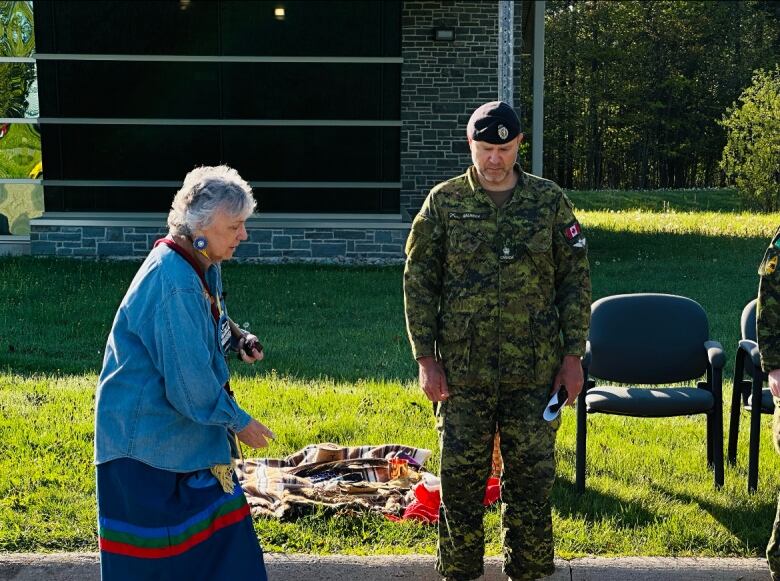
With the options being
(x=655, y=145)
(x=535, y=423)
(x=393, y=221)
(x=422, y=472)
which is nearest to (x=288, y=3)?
(x=393, y=221)

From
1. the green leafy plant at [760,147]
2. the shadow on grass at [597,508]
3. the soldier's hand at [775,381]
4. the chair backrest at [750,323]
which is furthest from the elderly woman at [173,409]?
the green leafy plant at [760,147]

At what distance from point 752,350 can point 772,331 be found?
1692 millimetres

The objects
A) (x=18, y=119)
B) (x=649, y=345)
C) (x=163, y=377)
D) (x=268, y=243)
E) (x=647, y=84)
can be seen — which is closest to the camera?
(x=163, y=377)

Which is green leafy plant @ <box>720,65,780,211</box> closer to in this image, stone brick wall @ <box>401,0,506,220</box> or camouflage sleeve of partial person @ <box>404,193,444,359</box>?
stone brick wall @ <box>401,0,506,220</box>

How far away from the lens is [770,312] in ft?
13.8

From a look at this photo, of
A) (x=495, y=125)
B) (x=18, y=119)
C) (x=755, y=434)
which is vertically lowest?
(x=755, y=434)

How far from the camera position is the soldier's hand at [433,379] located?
14.3 ft

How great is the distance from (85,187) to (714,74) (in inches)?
1193

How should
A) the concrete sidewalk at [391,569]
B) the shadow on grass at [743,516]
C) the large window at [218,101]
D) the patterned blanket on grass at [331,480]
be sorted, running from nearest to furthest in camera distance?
1. the concrete sidewalk at [391,569]
2. the shadow on grass at [743,516]
3. the patterned blanket on grass at [331,480]
4. the large window at [218,101]

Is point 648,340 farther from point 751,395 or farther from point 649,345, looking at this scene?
point 751,395

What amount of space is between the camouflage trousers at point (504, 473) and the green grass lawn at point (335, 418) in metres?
0.47

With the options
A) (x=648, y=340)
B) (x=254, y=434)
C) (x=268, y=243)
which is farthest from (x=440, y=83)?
(x=254, y=434)

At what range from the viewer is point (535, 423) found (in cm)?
436

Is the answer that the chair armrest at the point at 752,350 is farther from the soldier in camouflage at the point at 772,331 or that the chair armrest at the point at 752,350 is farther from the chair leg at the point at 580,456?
the soldier in camouflage at the point at 772,331
